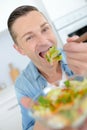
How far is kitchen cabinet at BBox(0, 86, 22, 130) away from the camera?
230 centimetres

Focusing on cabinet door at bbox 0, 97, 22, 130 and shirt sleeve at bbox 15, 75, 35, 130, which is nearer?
shirt sleeve at bbox 15, 75, 35, 130

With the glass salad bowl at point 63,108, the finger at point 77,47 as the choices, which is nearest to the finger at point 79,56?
the finger at point 77,47

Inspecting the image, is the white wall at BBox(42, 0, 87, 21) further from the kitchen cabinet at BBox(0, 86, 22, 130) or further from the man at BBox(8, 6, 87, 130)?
the man at BBox(8, 6, 87, 130)

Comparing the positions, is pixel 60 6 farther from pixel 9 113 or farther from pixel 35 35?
pixel 35 35

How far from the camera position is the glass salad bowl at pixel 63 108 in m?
0.44

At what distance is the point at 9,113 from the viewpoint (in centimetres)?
233

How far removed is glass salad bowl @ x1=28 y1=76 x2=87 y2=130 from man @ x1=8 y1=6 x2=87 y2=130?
0.72 meters

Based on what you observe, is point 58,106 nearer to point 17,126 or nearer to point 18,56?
point 17,126

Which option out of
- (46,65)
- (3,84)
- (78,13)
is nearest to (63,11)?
(78,13)

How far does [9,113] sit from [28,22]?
1.25m

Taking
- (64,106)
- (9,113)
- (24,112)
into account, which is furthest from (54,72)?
(9,113)

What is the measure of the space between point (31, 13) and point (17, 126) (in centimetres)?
137

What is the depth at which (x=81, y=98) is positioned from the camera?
18.0 inches

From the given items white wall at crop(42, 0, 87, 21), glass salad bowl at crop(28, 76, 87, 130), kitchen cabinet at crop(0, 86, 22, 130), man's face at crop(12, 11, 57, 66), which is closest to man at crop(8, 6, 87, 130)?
man's face at crop(12, 11, 57, 66)
